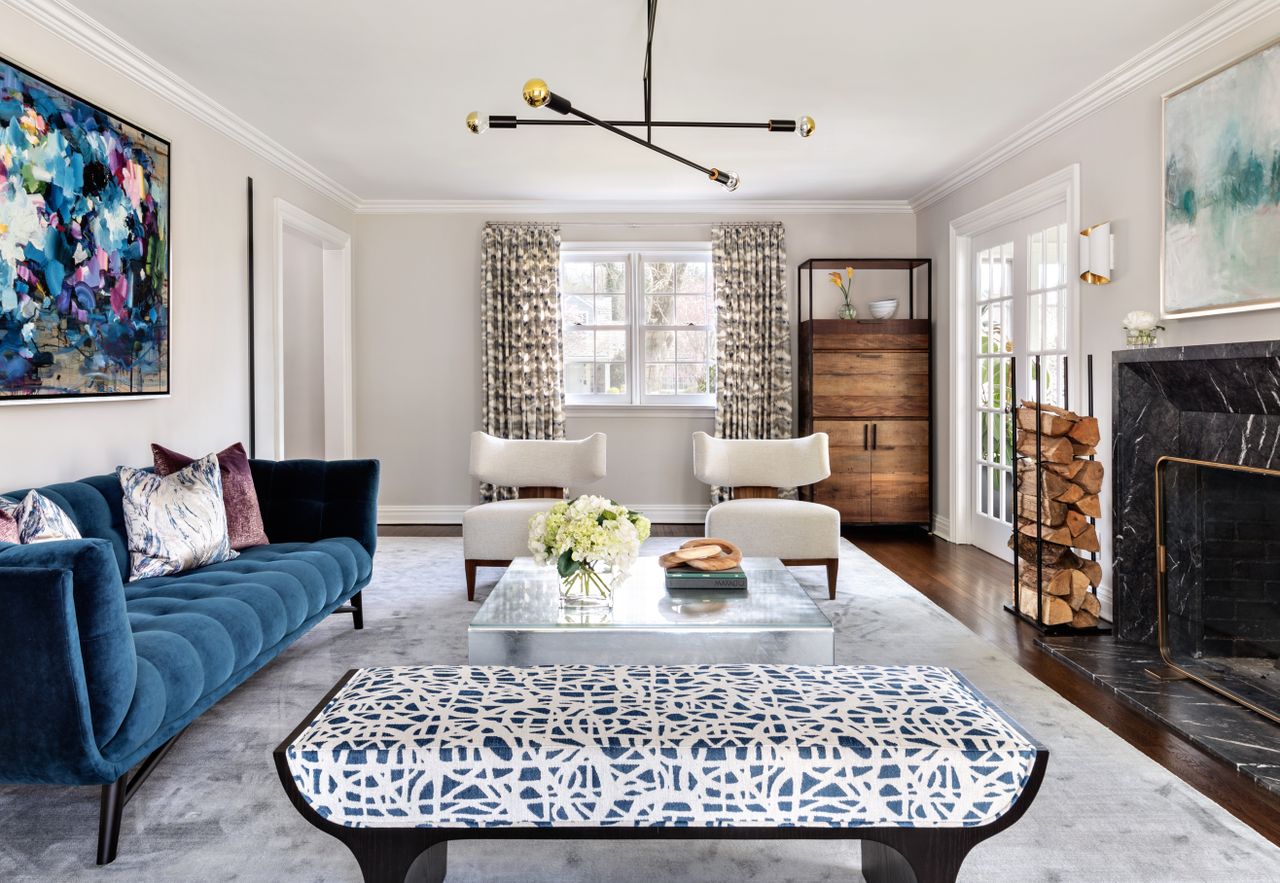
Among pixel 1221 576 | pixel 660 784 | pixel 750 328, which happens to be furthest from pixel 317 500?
pixel 750 328

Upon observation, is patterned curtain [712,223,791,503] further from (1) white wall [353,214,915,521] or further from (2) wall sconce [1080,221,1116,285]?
(2) wall sconce [1080,221,1116,285]

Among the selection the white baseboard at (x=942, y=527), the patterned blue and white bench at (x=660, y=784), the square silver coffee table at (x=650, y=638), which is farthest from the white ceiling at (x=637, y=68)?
the patterned blue and white bench at (x=660, y=784)

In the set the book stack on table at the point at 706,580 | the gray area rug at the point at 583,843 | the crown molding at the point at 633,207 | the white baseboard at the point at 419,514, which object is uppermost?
the crown molding at the point at 633,207

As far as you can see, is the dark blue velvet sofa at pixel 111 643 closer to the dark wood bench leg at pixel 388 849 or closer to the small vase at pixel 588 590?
the dark wood bench leg at pixel 388 849

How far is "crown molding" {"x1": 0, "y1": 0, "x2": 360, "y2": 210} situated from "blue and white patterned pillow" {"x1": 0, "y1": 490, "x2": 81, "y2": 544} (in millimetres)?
1674

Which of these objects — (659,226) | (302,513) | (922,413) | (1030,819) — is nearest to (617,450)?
(659,226)

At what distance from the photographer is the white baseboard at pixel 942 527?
618 centimetres

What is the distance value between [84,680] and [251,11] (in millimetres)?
2573

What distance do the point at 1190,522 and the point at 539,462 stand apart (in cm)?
326

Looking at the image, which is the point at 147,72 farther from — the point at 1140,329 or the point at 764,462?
the point at 1140,329

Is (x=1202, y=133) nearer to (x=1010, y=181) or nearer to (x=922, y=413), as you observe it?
(x=1010, y=181)

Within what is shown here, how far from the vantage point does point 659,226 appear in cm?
686

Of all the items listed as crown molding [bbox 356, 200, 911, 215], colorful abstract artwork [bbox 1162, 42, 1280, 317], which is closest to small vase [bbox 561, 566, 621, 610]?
colorful abstract artwork [bbox 1162, 42, 1280, 317]

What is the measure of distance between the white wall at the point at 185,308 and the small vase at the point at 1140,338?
421 cm
